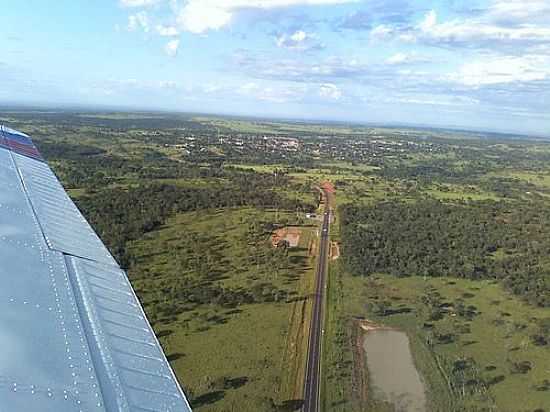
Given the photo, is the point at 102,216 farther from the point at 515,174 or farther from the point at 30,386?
the point at 515,174

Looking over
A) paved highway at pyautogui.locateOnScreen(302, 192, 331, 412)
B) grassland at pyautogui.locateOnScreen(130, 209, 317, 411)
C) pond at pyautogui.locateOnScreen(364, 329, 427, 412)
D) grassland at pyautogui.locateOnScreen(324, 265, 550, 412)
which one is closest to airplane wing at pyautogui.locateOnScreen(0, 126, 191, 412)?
grassland at pyautogui.locateOnScreen(130, 209, 317, 411)

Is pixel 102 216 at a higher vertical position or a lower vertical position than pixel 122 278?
lower

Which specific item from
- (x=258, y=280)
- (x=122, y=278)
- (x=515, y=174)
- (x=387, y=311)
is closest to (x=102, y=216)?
(x=258, y=280)

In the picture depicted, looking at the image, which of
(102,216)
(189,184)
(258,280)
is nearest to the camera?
(258,280)

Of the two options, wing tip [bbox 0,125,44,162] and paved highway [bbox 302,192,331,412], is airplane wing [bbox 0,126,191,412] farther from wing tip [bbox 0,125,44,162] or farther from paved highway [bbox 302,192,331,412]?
paved highway [bbox 302,192,331,412]

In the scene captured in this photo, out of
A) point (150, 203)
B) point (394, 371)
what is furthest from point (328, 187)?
point (394, 371)

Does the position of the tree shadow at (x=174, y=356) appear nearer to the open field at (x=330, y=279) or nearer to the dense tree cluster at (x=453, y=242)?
the open field at (x=330, y=279)
